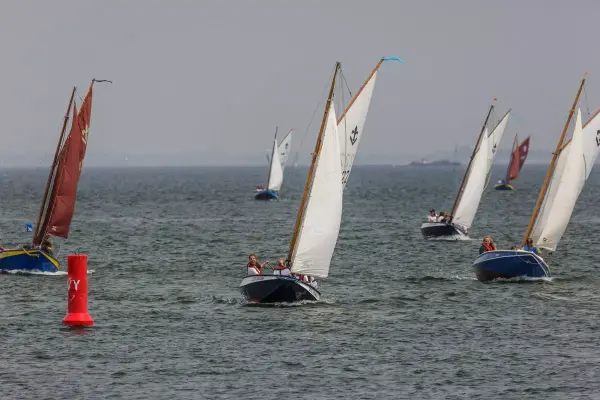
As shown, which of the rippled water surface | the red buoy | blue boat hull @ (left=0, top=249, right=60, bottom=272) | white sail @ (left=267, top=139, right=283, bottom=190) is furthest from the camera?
white sail @ (left=267, top=139, right=283, bottom=190)

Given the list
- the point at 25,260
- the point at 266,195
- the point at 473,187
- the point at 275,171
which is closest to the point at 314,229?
the point at 25,260

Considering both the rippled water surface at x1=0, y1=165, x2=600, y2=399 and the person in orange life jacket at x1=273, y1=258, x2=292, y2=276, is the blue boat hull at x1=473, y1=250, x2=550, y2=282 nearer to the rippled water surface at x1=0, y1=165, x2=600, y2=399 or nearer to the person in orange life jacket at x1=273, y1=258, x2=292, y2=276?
the rippled water surface at x1=0, y1=165, x2=600, y2=399

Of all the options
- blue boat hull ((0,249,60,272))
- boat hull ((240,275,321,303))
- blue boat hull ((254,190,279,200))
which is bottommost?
blue boat hull ((0,249,60,272))

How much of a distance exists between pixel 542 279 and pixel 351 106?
1606cm

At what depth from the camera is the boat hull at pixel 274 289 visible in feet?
168

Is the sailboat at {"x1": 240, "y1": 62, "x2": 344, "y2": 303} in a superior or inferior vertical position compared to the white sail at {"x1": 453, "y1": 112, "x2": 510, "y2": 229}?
inferior

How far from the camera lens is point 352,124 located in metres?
55.9

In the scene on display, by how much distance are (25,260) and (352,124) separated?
69.6 feet

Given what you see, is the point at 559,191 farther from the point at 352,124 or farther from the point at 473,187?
the point at 473,187

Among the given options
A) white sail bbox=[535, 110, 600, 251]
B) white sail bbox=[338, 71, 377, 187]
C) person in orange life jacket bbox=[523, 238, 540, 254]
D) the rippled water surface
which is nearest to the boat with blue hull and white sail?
the rippled water surface

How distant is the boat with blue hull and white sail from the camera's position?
168 feet

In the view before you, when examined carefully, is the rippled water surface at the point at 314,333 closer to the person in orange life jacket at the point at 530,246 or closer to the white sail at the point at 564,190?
the person in orange life jacket at the point at 530,246

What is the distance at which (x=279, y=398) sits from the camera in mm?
35250

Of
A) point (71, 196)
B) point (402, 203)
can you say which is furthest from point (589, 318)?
point (402, 203)
